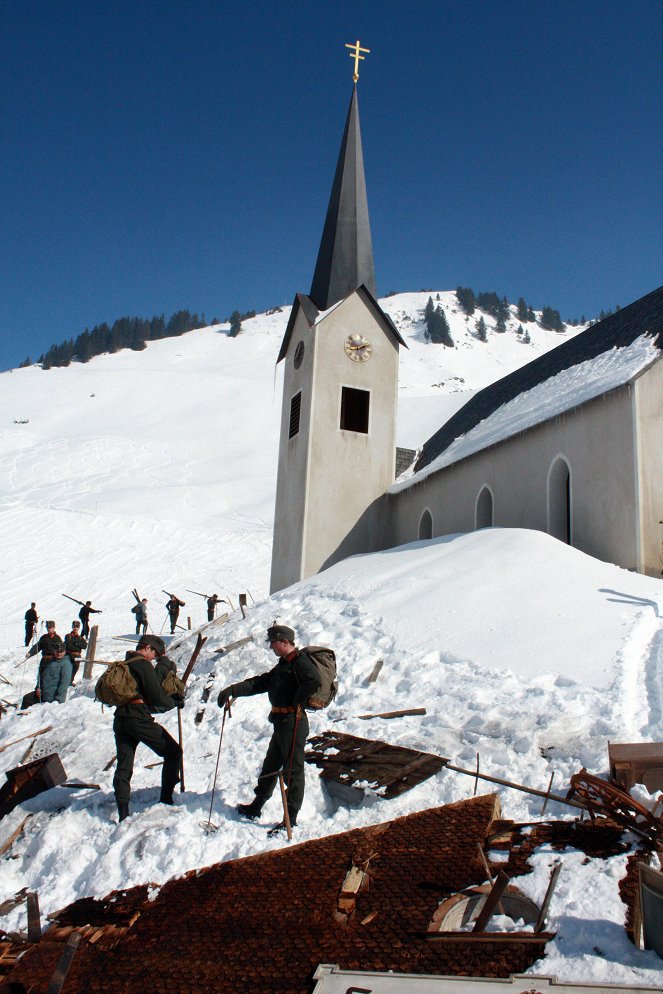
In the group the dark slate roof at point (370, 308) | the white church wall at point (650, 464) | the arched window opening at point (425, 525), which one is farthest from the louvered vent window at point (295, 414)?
the white church wall at point (650, 464)

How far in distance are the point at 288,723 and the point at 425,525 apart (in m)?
17.7

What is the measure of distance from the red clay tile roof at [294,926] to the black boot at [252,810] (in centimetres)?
72

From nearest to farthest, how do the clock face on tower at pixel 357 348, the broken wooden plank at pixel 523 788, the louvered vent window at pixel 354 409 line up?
the broken wooden plank at pixel 523 788, the louvered vent window at pixel 354 409, the clock face on tower at pixel 357 348

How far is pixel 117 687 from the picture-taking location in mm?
6664

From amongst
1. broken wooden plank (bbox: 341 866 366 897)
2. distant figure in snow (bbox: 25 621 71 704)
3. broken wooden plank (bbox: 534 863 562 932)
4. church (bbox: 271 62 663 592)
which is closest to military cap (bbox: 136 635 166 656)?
broken wooden plank (bbox: 341 866 366 897)

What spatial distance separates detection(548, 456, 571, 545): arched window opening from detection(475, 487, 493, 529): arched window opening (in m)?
3.33

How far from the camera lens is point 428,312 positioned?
162 metres

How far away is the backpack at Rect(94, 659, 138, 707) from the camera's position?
21.8 ft

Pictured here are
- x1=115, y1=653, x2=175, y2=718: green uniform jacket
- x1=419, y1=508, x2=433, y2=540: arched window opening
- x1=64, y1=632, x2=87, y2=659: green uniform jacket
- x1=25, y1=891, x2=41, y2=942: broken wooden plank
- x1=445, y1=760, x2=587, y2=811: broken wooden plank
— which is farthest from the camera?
x1=419, y1=508, x2=433, y2=540: arched window opening

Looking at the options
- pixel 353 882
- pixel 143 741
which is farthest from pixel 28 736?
pixel 353 882

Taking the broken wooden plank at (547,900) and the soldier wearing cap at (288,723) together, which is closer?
the broken wooden plank at (547,900)

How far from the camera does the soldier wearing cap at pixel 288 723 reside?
6.15 m

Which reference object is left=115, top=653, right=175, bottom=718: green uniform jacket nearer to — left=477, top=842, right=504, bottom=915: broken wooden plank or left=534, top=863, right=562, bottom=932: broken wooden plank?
left=477, top=842, right=504, bottom=915: broken wooden plank

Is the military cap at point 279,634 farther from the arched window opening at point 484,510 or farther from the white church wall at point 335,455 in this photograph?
the white church wall at point 335,455
